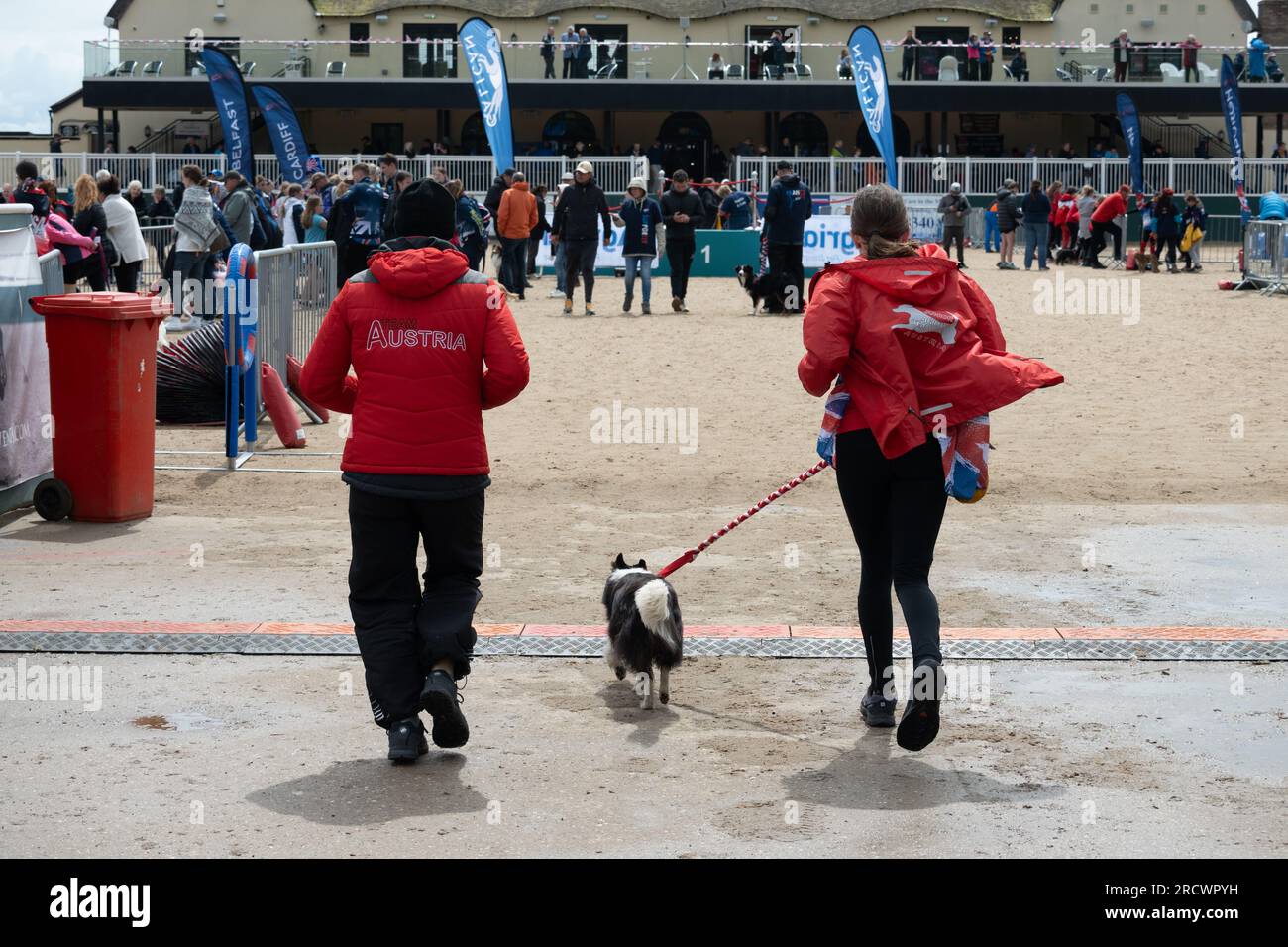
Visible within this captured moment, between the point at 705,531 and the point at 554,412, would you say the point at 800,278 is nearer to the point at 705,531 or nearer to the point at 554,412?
the point at 554,412

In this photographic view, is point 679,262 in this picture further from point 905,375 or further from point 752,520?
point 905,375

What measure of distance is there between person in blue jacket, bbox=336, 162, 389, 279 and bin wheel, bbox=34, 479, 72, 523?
25.1 feet

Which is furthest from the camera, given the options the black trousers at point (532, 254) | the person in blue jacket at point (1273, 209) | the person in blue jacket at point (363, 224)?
the black trousers at point (532, 254)

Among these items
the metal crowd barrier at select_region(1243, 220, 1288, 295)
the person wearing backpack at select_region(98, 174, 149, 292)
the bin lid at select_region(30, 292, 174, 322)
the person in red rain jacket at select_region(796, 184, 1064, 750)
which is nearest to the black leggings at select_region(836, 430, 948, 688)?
the person in red rain jacket at select_region(796, 184, 1064, 750)

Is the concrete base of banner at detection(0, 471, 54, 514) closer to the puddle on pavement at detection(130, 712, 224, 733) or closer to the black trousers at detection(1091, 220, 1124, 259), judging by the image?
the puddle on pavement at detection(130, 712, 224, 733)

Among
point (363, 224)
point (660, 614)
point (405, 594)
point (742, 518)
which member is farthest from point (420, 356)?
point (363, 224)

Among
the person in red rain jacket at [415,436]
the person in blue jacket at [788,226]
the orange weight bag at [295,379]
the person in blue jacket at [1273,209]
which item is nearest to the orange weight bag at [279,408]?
the orange weight bag at [295,379]

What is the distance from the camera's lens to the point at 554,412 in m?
13.1

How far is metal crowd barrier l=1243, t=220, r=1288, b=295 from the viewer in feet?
78.4

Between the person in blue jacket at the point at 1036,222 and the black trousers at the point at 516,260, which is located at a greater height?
the person in blue jacket at the point at 1036,222

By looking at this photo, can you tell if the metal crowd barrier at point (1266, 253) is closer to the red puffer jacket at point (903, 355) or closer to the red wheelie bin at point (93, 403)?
the red wheelie bin at point (93, 403)

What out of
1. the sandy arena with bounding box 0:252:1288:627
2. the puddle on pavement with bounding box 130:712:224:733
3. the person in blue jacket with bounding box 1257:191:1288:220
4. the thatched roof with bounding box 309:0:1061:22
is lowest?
the puddle on pavement with bounding box 130:712:224:733

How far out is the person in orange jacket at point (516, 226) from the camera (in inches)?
893

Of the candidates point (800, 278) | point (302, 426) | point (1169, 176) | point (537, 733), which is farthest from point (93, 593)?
point (1169, 176)
